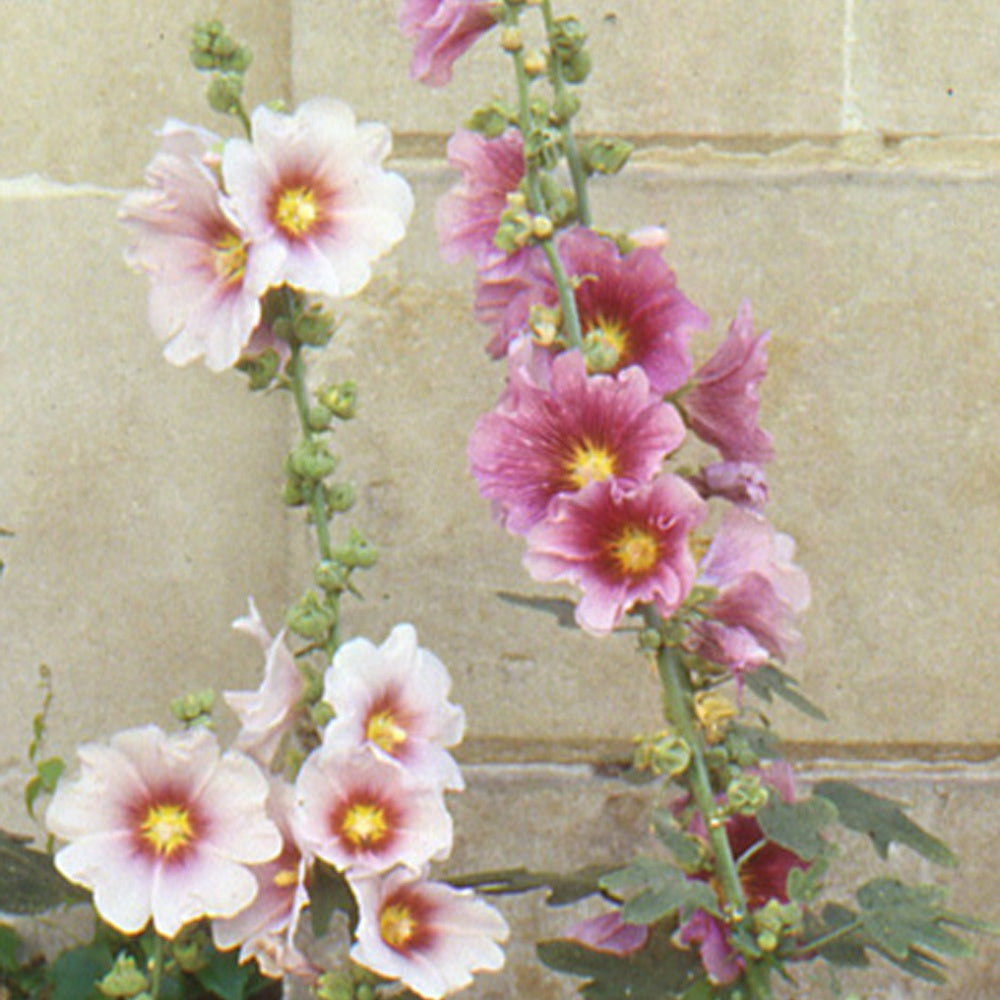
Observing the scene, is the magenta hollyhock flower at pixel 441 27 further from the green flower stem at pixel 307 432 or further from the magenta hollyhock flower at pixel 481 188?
the green flower stem at pixel 307 432

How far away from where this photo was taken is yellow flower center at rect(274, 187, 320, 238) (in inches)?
34.4

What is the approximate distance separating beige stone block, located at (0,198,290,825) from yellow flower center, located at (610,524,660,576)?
1.94 feet

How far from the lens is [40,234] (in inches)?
53.5

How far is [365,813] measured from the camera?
84 centimetres

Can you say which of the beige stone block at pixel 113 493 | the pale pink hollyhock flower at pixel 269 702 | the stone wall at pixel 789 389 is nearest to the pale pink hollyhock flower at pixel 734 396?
the pale pink hollyhock flower at pixel 269 702

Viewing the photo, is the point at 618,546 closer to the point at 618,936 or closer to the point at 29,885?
the point at 618,936

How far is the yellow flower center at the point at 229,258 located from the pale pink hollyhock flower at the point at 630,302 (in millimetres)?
144

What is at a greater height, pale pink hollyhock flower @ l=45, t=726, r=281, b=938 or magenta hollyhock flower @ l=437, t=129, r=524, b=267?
magenta hollyhock flower @ l=437, t=129, r=524, b=267

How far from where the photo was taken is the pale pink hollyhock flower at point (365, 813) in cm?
83

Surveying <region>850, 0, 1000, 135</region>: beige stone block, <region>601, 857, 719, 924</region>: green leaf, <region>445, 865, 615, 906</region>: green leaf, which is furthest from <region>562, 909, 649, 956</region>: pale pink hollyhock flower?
<region>850, 0, 1000, 135</region>: beige stone block

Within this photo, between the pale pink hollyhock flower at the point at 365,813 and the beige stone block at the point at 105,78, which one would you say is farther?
the beige stone block at the point at 105,78

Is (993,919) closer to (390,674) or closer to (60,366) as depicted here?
(390,674)

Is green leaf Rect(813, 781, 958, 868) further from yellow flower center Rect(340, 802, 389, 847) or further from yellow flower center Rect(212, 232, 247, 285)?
yellow flower center Rect(212, 232, 247, 285)

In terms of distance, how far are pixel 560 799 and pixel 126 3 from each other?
2.27 ft
